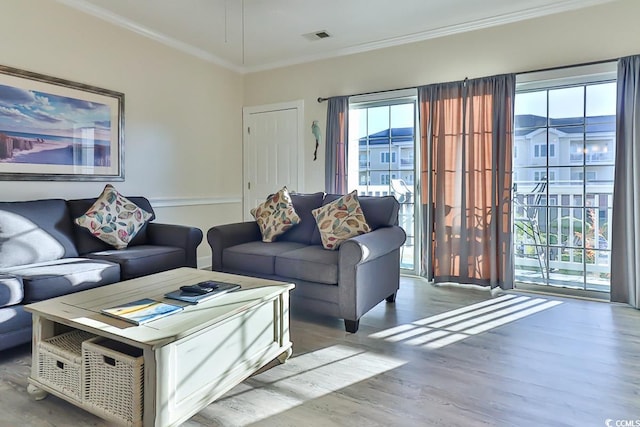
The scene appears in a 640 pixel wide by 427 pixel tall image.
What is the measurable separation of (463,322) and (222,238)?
80.6 inches

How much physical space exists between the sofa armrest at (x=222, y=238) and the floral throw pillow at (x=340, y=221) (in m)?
0.73

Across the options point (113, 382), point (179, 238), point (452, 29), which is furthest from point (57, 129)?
point (452, 29)

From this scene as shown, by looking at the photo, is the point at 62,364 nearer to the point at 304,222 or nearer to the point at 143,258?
the point at 143,258

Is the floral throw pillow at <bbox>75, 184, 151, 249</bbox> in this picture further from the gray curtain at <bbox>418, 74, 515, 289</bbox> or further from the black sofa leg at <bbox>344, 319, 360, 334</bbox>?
the gray curtain at <bbox>418, 74, 515, 289</bbox>

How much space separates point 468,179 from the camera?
12.8ft

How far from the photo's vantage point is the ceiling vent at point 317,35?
13.7 ft

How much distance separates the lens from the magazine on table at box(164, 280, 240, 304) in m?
1.94

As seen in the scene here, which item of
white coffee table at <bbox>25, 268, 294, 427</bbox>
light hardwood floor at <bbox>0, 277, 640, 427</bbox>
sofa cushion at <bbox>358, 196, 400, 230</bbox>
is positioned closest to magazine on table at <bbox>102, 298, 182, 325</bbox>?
white coffee table at <bbox>25, 268, 294, 427</bbox>

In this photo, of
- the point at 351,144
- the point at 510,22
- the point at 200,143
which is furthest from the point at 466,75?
the point at 200,143

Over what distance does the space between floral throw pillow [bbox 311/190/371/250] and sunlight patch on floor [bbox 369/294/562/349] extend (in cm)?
77

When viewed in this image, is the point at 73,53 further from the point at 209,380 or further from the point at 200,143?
the point at 209,380

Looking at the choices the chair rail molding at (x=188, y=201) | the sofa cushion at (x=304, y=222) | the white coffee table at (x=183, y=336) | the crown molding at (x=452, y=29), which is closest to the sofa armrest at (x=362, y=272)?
the white coffee table at (x=183, y=336)

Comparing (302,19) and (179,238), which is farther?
(302,19)

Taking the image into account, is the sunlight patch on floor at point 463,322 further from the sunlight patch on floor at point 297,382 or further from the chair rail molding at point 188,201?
the chair rail molding at point 188,201
